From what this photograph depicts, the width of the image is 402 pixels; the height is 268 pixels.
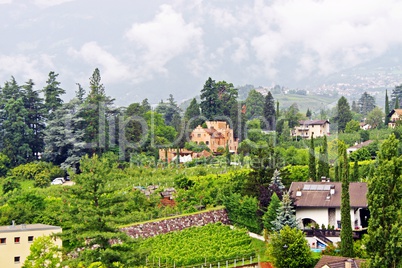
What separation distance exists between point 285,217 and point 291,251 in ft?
10.2

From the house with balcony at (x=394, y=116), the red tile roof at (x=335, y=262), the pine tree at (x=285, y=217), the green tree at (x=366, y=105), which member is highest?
the green tree at (x=366, y=105)

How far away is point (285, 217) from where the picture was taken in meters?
30.8

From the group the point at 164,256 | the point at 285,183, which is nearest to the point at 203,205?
the point at 285,183

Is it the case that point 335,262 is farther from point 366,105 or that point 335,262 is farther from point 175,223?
point 366,105

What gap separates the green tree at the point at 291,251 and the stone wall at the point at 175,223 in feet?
21.1

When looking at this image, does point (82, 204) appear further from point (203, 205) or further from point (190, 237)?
point (203, 205)

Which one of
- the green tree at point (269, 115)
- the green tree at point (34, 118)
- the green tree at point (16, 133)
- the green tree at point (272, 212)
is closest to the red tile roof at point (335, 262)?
the green tree at point (272, 212)

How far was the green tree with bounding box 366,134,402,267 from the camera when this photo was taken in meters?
25.2

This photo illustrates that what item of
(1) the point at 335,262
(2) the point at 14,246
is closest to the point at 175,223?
(2) the point at 14,246

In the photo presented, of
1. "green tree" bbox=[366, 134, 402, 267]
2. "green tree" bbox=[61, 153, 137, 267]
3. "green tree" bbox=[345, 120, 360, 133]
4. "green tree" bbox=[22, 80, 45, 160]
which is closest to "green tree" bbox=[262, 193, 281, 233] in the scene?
"green tree" bbox=[366, 134, 402, 267]

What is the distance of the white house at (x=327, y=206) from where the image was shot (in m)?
32.1

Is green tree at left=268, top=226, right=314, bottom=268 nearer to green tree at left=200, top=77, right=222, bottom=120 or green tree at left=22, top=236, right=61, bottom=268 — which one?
green tree at left=22, top=236, right=61, bottom=268

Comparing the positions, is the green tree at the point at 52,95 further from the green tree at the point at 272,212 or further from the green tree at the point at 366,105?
the green tree at the point at 366,105

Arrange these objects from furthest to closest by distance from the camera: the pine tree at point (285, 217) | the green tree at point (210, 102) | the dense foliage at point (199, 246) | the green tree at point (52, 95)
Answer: the green tree at point (210, 102) → the green tree at point (52, 95) → the pine tree at point (285, 217) → the dense foliage at point (199, 246)
